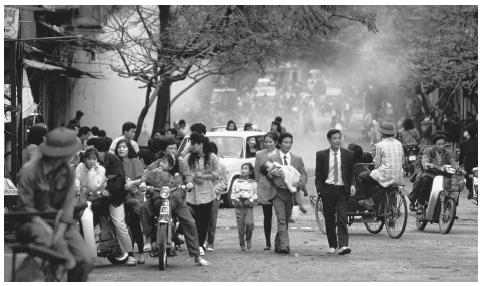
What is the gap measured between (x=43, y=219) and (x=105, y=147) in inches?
161

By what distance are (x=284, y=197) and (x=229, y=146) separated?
818 centimetres

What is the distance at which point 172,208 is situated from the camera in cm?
1274

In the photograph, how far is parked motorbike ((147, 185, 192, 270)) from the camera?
1218 centimetres

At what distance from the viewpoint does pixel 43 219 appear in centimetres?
873

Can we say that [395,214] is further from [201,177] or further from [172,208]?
[172,208]

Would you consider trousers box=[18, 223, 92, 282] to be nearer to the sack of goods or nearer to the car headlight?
the car headlight

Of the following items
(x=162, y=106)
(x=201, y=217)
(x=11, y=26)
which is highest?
(x=11, y=26)

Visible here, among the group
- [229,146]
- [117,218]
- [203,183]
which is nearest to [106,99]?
[229,146]

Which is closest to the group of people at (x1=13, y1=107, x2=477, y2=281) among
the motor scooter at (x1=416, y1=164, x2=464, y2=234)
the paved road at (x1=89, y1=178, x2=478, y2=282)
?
the paved road at (x1=89, y1=178, x2=478, y2=282)

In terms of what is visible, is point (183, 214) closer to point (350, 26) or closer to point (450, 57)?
point (450, 57)

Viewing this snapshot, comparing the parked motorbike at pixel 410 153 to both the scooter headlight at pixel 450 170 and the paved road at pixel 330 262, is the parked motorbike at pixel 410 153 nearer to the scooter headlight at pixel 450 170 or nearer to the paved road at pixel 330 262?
the paved road at pixel 330 262

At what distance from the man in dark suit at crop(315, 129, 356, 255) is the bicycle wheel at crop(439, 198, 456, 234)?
8.76 feet

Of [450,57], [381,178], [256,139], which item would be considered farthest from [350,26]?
[381,178]

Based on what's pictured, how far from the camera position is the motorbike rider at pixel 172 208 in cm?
1270
